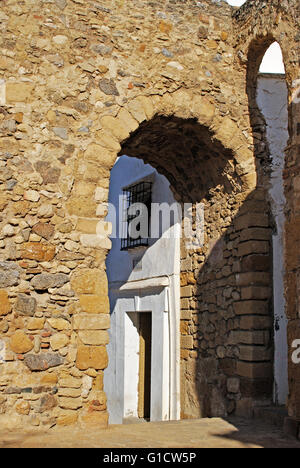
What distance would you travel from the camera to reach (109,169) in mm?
4859

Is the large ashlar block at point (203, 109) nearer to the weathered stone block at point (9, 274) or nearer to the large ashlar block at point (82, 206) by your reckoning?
the large ashlar block at point (82, 206)

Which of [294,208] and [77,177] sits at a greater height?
[77,177]

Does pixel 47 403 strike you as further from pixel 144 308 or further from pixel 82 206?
pixel 144 308

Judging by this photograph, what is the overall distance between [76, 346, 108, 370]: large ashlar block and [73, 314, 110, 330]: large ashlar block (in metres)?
0.16

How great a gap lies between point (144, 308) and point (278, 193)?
3.14 meters

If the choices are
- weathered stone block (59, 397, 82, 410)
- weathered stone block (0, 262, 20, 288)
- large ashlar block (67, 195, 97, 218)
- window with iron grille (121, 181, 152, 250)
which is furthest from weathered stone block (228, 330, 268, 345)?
window with iron grille (121, 181, 152, 250)

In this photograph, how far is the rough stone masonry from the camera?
4355 mm

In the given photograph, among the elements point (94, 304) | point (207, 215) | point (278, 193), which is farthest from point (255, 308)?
point (94, 304)

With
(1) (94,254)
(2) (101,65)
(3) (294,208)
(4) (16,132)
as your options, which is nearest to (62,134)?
(4) (16,132)

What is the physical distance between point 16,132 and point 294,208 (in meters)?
2.40

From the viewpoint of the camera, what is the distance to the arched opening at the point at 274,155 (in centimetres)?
525

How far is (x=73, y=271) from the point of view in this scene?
4570mm

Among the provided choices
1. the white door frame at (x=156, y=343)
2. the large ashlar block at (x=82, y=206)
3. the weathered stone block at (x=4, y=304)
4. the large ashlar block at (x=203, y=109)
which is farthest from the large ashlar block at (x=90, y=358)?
the large ashlar block at (x=203, y=109)

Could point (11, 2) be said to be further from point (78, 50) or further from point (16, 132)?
point (16, 132)
